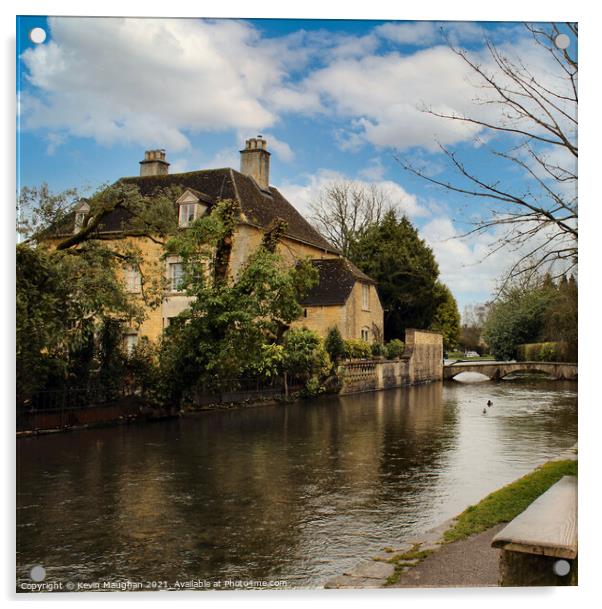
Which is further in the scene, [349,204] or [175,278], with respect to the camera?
[175,278]

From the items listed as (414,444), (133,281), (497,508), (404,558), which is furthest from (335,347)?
(404,558)

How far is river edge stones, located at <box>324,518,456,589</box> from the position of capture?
16.1ft

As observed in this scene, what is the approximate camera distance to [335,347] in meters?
23.7

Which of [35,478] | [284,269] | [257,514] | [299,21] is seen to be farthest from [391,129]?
[284,269]

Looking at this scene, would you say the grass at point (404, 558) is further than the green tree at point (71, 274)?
No

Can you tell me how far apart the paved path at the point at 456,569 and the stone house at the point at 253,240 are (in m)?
4.35

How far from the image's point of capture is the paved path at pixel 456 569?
4.86 metres

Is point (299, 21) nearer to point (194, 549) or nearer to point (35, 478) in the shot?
point (194, 549)

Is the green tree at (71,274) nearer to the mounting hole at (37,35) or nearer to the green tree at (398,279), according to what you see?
the mounting hole at (37,35)

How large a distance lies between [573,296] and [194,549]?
4124 millimetres

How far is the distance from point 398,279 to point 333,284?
4307 mm

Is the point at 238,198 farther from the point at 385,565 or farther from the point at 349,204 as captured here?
the point at 385,565

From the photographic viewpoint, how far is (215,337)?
51.3 feet

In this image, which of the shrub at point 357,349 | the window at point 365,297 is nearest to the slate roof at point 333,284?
the window at point 365,297
